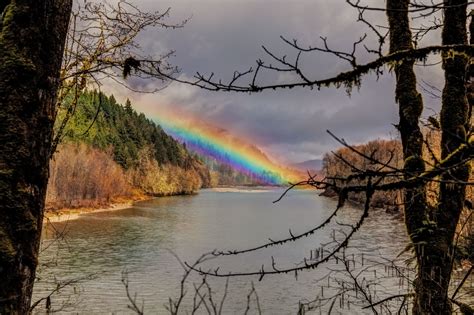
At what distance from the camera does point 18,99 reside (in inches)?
98.0

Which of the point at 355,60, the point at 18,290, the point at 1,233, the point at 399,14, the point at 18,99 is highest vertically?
the point at 399,14

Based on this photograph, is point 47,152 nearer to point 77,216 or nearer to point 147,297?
point 147,297

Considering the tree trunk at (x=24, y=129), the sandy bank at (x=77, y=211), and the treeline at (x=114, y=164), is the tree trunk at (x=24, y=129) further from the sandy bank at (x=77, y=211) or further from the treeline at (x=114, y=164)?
the sandy bank at (x=77, y=211)

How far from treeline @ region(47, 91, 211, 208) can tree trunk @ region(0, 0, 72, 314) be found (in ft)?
19.7

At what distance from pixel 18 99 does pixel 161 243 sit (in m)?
29.0

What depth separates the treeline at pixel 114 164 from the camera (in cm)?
6003

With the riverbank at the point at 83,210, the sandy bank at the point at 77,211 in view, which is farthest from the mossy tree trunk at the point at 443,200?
the sandy bank at the point at 77,211

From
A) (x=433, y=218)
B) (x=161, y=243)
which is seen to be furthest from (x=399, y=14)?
(x=161, y=243)

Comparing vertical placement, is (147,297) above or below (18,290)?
below

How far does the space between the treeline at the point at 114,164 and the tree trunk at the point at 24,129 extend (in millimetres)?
6013

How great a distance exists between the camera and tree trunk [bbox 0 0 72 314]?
2.44 m

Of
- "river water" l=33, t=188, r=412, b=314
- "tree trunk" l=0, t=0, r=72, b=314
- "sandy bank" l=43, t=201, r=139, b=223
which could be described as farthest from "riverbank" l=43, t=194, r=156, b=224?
"tree trunk" l=0, t=0, r=72, b=314

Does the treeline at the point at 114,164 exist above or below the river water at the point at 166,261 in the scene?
above

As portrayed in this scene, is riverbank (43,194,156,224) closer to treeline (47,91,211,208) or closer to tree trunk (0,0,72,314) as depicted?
treeline (47,91,211,208)
